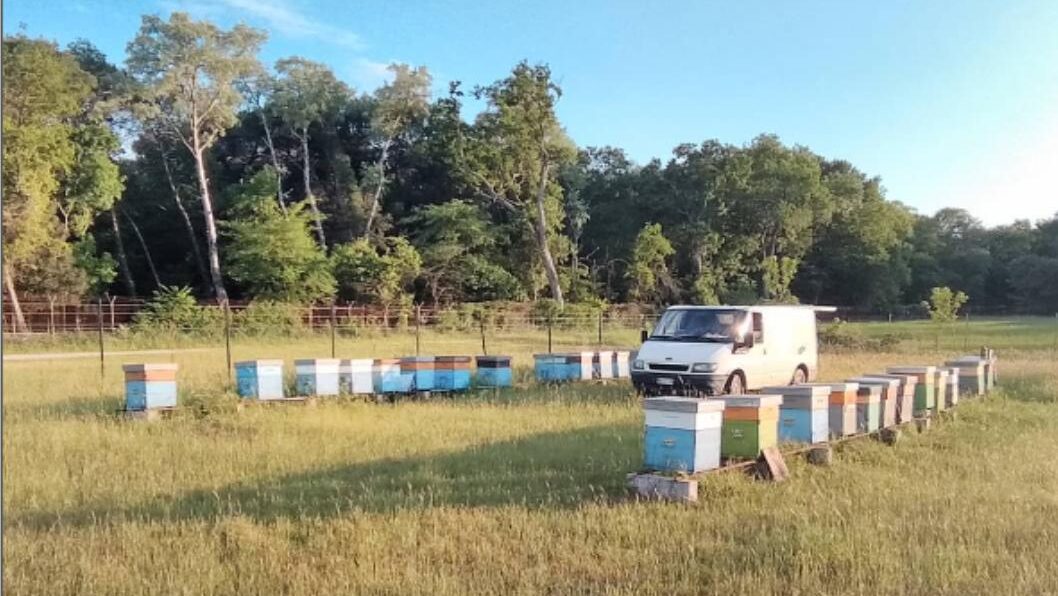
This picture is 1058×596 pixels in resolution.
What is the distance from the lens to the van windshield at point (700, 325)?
14.6 meters

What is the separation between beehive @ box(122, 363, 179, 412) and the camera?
12.0m

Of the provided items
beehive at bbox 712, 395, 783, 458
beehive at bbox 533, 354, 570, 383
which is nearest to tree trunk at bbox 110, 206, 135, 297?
beehive at bbox 533, 354, 570, 383

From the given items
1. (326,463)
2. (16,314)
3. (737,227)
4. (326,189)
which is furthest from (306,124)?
(326,463)

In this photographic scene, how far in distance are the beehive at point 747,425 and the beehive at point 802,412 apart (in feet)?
3.24

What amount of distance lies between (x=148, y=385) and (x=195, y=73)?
33.3m

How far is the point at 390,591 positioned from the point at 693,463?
3.17 m

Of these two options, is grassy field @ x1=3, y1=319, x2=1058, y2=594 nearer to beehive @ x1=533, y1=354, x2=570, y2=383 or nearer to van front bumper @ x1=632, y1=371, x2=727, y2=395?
van front bumper @ x1=632, y1=371, x2=727, y2=395

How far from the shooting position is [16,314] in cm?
3177

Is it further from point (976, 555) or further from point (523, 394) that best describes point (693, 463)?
point (523, 394)

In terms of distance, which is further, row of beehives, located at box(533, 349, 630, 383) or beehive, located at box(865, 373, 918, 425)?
row of beehives, located at box(533, 349, 630, 383)

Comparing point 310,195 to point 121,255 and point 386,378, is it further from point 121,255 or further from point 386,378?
point 386,378

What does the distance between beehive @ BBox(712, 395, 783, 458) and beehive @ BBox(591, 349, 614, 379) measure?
395 inches

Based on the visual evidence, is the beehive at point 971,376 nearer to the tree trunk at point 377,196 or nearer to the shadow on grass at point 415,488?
the shadow on grass at point 415,488

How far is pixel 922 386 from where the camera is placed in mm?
11922
